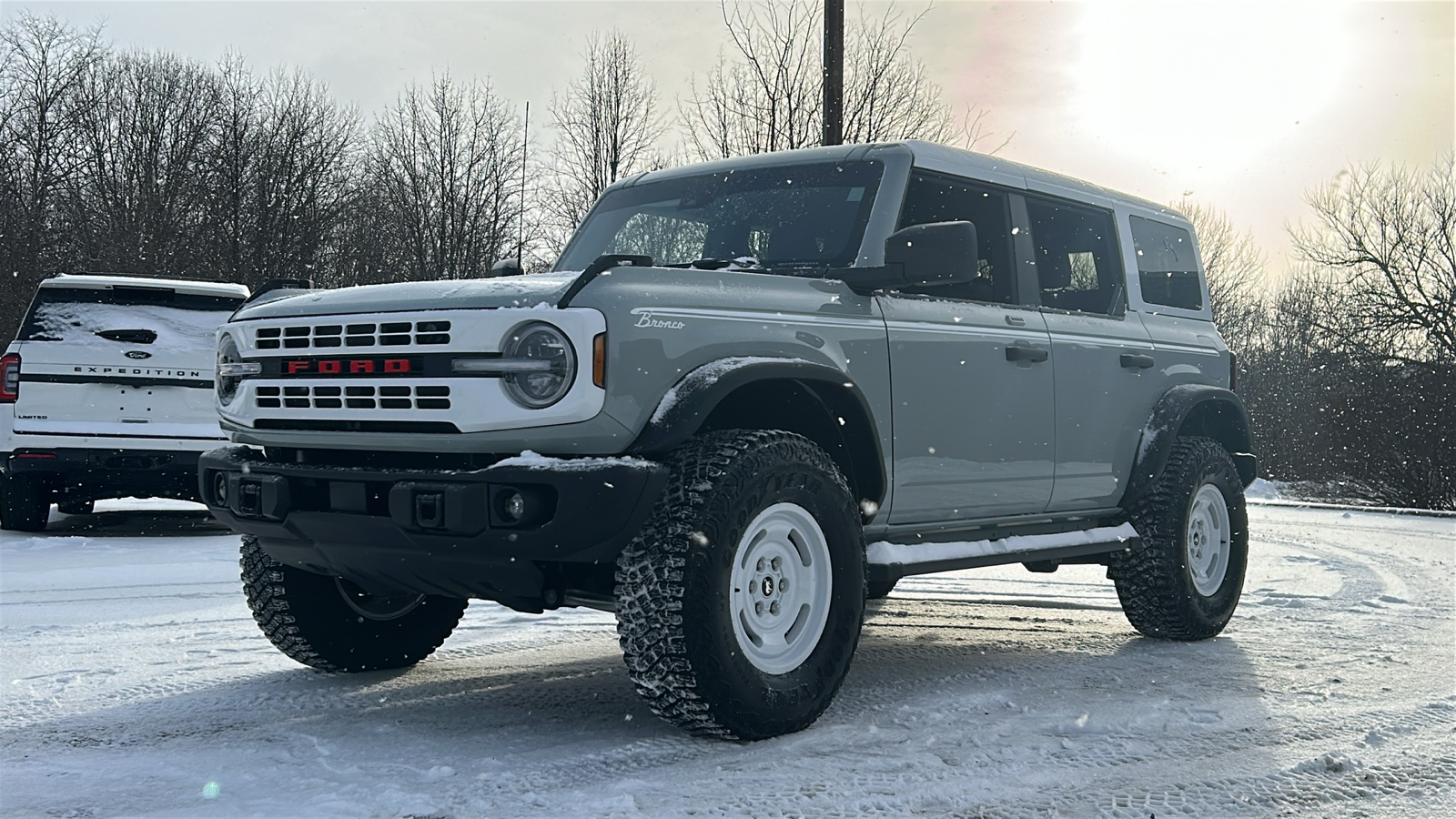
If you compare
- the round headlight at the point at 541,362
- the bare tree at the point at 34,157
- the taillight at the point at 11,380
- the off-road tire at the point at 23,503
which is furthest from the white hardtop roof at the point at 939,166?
the bare tree at the point at 34,157

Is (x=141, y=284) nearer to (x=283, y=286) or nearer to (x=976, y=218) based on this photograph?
(x=283, y=286)

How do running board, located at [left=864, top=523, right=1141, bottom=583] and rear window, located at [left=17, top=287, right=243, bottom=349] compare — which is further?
rear window, located at [left=17, top=287, right=243, bottom=349]

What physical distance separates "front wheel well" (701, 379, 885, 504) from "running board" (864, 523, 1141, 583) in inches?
9.2

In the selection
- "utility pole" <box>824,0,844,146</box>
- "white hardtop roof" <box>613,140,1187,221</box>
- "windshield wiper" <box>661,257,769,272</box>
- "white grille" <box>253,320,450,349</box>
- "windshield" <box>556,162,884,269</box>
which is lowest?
"white grille" <box>253,320,450,349</box>

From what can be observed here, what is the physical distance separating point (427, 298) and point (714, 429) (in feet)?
3.33

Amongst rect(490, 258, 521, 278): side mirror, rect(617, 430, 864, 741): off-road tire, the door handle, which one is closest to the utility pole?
rect(490, 258, 521, 278): side mirror

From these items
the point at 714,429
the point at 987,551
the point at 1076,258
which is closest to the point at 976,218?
the point at 1076,258

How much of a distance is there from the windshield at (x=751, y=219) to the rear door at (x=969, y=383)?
0.24 meters

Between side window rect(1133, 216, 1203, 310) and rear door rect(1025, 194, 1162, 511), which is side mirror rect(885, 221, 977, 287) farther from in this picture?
side window rect(1133, 216, 1203, 310)

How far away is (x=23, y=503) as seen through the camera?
408 inches

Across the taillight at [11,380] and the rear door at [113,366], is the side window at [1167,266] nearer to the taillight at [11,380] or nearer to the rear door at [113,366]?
the rear door at [113,366]

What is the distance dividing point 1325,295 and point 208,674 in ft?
121

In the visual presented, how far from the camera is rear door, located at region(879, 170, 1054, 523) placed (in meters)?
4.97

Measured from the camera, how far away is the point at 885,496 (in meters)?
4.84
